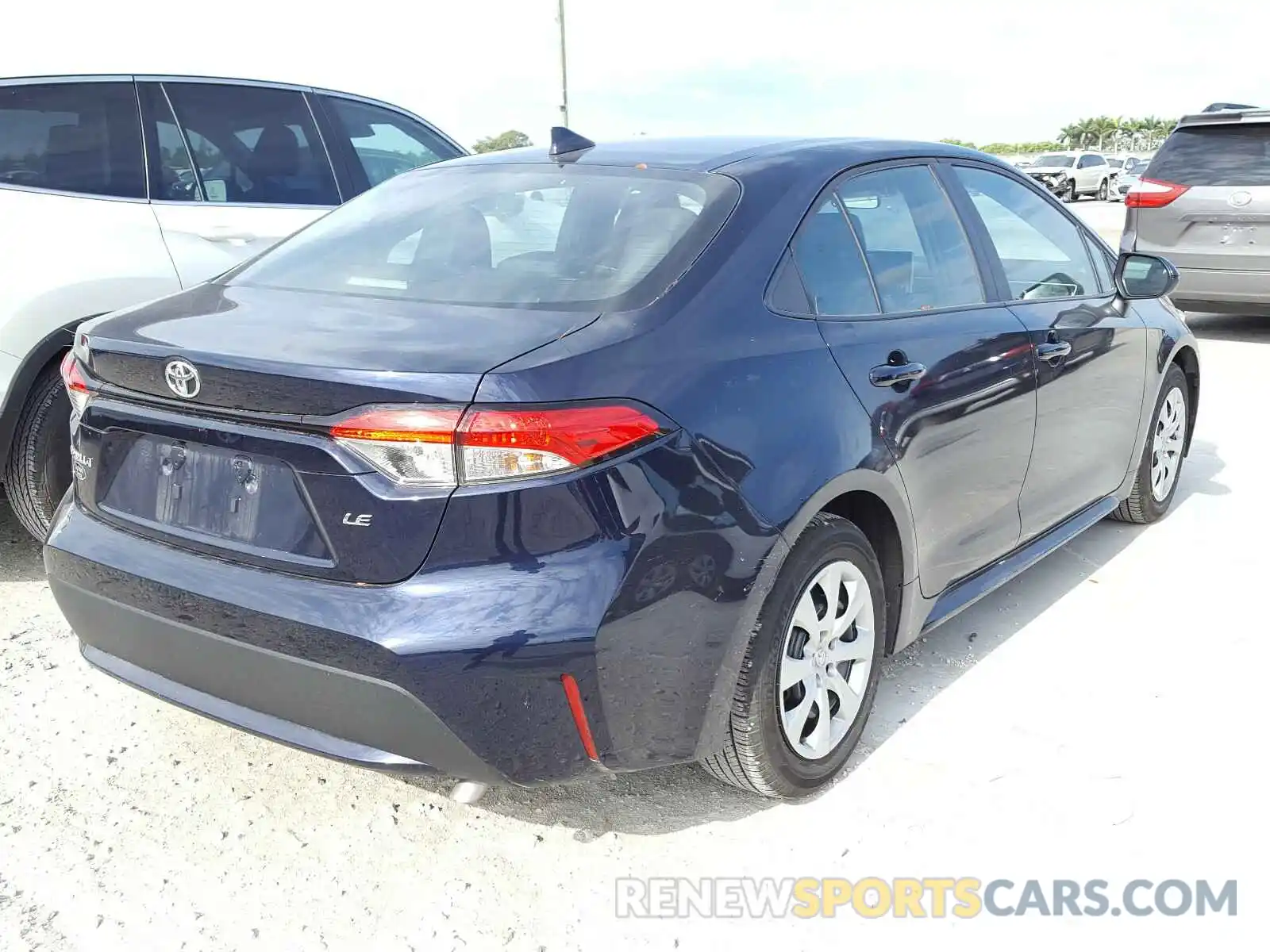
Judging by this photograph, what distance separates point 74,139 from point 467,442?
2.92 m

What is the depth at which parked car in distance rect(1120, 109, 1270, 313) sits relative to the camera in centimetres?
818

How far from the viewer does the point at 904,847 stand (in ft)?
8.52

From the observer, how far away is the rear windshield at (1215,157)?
26.9ft

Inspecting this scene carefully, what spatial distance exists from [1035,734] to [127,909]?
2.30m

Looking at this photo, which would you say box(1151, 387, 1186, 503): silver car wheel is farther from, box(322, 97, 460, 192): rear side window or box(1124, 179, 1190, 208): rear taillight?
box(1124, 179, 1190, 208): rear taillight

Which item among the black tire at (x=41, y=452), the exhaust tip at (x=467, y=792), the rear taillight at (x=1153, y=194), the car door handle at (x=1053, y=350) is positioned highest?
the rear taillight at (x=1153, y=194)

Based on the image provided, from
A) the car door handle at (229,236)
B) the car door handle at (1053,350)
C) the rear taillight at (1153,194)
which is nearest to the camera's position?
the car door handle at (1053,350)

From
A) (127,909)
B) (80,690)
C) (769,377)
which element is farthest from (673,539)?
(80,690)

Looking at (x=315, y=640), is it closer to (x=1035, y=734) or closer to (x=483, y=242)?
(x=483, y=242)

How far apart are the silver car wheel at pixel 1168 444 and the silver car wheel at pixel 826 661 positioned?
237 centimetres

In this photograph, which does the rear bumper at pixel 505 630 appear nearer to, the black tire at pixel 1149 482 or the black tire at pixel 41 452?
the black tire at pixel 41 452

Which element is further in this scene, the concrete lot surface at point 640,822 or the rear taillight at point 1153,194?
the rear taillight at point 1153,194

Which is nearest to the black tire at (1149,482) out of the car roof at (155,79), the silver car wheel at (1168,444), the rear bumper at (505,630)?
the silver car wheel at (1168,444)

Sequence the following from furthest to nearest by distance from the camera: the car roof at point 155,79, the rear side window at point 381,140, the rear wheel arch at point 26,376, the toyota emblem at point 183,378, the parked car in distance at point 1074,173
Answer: the parked car in distance at point 1074,173, the rear side window at point 381,140, the car roof at point 155,79, the rear wheel arch at point 26,376, the toyota emblem at point 183,378
